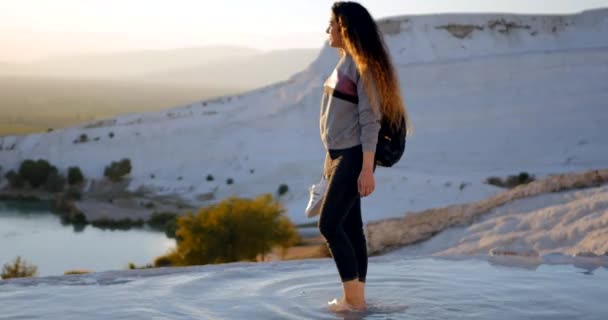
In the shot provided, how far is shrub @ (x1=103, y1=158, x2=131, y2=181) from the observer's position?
48156mm

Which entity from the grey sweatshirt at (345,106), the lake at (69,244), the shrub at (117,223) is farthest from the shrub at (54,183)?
the grey sweatshirt at (345,106)

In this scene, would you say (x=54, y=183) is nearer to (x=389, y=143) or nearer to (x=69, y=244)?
(x=69, y=244)

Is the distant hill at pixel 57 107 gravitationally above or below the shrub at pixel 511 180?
above

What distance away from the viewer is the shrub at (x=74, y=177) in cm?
4834

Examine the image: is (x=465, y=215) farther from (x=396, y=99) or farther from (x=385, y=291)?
(x=396, y=99)

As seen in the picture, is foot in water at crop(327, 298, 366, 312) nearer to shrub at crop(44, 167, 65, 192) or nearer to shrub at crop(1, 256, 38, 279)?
shrub at crop(1, 256, 38, 279)

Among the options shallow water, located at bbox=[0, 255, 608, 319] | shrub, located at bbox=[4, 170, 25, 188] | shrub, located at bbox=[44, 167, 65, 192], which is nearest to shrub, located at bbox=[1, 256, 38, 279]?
shallow water, located at bbox=[0, 255, 608, 319]

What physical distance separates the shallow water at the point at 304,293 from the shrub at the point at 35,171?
43.7 m

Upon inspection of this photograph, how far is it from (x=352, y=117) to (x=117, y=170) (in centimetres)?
4450

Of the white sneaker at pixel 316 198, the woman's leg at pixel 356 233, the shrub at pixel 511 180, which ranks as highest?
the shrub at pixel 511 180

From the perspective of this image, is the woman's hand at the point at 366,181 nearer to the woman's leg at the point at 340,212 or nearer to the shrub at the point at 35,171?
the woman's leg at the point at 340,212

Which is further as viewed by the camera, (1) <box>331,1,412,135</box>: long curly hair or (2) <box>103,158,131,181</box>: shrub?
(2) <box>103,158,131,181</box>: shrub

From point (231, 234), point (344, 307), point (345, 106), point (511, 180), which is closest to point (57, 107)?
point (511, 180)

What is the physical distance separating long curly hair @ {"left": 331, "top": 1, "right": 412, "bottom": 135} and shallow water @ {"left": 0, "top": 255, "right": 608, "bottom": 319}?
107 cm
